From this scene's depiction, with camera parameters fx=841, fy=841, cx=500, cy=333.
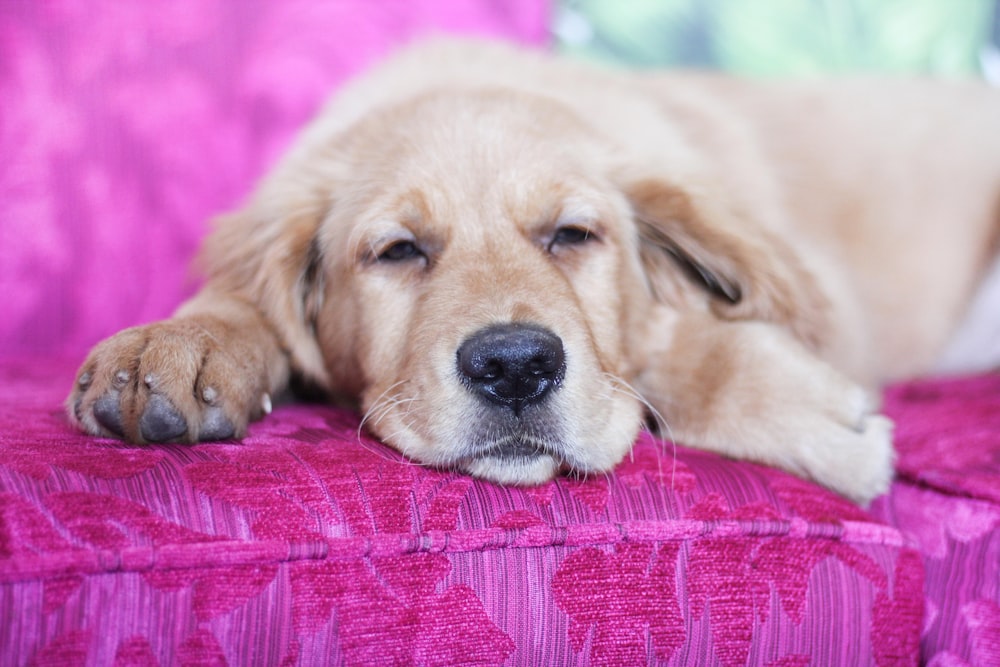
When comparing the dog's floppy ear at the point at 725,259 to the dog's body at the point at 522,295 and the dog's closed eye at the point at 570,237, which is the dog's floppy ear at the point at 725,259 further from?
the dog's closed eye at the point at 570,237

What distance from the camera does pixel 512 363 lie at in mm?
1610

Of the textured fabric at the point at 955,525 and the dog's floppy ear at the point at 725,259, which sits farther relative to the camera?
the dog's floppy ear at the point at 725,259

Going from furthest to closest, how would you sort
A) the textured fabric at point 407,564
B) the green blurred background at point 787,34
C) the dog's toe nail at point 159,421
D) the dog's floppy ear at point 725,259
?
the green blurred background at point 787,34 < the dog's floppy ear at point 725,259 < the dog's toe nail at point 159,421 < the textured fabric at point 407,564

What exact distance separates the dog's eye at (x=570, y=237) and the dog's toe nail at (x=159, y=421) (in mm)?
975

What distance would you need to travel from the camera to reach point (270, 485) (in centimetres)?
140

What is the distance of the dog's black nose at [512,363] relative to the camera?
1.60 meters

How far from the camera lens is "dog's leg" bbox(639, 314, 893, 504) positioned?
188 cm

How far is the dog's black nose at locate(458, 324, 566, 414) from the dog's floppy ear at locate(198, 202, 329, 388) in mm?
720

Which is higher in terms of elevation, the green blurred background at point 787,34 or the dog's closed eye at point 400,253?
the green blurred background at point 787,34

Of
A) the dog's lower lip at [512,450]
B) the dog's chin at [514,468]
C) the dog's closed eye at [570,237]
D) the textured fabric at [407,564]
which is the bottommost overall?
the textured fabric at [407,564]

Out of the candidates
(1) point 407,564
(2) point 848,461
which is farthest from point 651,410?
(1) point 407,564

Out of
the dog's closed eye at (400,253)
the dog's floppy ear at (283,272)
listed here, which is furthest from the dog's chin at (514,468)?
the dog's floppy ear at (283,272)

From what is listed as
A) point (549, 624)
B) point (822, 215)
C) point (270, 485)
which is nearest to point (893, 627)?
point (549, 624)

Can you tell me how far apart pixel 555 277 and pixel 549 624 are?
2.72 feet
